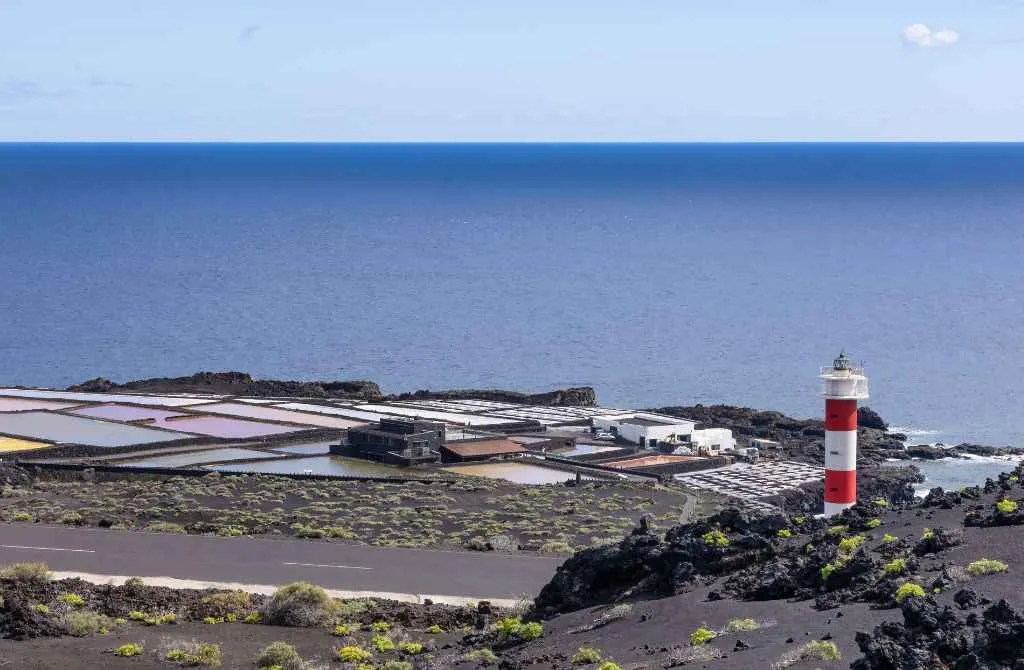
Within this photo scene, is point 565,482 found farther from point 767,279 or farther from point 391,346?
point 767,279

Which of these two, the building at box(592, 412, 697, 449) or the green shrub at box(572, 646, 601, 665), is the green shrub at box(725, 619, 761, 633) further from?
the building at box(592, 412, 697, 449)

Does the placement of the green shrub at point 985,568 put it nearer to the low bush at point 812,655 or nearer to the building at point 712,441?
the low bush at point 812,655

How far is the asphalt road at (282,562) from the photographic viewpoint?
3203 cm

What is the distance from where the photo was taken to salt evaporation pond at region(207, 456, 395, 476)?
57.3 m

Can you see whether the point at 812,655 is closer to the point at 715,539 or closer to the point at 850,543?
the point at 850,543

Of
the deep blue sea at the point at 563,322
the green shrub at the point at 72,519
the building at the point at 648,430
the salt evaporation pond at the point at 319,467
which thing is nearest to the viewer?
the green shrub at the point at 72,519

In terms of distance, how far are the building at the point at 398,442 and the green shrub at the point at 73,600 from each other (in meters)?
32.4

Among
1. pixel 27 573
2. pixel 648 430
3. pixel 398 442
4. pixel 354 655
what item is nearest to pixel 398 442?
pixel 398 442

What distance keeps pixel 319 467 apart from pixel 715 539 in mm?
35308

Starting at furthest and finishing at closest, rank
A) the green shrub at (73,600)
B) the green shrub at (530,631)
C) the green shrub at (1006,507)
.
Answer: the green shrub at (73,600), the green shrub at (1006,507), the green shrub at (530,631)

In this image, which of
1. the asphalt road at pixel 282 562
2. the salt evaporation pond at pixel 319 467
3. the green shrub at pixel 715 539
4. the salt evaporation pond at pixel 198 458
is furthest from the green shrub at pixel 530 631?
the salt evaporation pond at pixel 198 458

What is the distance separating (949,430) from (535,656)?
61939mm

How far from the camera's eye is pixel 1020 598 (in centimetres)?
1950

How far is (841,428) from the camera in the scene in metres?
31.0
